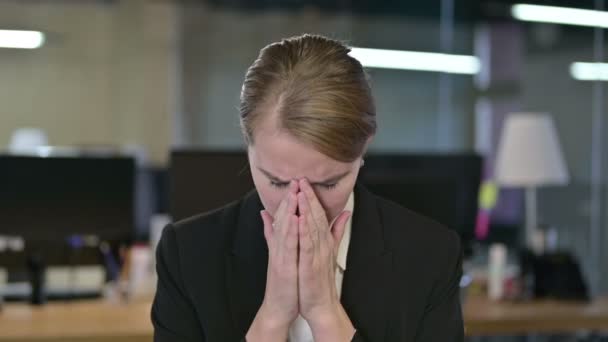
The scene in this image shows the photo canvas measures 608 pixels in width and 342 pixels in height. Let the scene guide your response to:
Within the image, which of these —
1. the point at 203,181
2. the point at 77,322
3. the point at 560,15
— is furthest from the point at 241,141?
the point at 203,181

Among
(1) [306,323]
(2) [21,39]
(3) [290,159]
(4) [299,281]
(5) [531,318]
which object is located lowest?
(5) [531,318]

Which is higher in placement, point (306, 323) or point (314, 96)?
point (314, 96)

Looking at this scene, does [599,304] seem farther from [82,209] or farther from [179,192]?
[82,209]

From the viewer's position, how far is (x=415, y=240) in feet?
5.09

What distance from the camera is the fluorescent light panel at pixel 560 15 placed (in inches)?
194

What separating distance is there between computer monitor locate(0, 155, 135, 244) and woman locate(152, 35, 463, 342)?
1588 millimetres

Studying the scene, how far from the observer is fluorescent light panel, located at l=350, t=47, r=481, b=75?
6434mm

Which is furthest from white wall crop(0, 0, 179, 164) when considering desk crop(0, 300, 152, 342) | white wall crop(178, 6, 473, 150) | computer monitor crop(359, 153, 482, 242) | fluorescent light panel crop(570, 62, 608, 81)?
computer monitor crop(359, 153, 482, 242)

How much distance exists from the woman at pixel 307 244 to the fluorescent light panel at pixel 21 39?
5601 mm

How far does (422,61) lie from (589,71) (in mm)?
1936

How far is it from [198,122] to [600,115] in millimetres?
3237

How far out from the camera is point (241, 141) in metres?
5.76

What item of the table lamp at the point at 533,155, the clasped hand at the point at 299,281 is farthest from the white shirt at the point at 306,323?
the table lamp at the point at 533,155

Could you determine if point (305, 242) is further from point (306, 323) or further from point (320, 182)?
point (306, 323)
